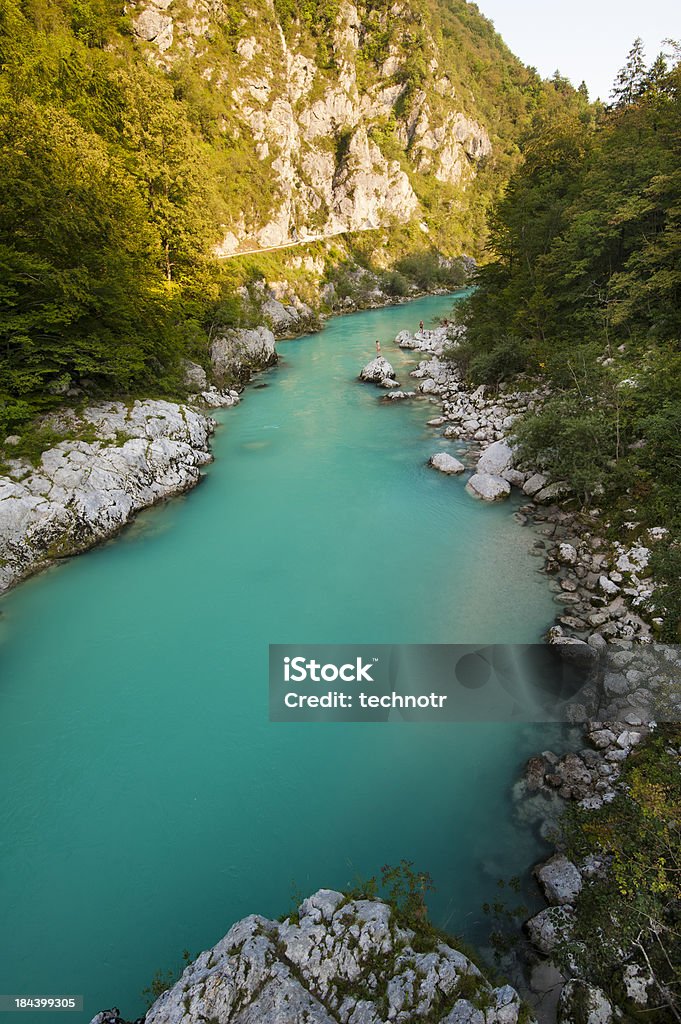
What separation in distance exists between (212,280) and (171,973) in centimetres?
2997

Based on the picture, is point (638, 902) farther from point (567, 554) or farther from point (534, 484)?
point (534, 484)

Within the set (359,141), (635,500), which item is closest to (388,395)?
(635,500)

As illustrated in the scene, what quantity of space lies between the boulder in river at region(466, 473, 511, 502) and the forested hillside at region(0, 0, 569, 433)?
1352 cm

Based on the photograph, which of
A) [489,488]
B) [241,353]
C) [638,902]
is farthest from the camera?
[241,353]

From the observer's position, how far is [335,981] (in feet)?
14.5

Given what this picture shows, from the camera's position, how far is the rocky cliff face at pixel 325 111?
171ft

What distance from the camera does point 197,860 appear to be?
275 inches

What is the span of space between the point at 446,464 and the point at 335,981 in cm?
1554

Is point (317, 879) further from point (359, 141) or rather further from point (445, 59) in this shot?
point (445, 59)

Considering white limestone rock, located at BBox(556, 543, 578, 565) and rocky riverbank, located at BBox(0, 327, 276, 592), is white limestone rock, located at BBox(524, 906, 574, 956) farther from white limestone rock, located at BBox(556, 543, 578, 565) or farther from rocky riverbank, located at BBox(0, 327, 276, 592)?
rocky riverbank, located at BBox(0, 327, 276, 592)

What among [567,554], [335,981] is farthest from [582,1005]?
[567,554]

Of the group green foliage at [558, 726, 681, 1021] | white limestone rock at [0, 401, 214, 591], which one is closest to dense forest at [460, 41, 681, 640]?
green foliage at [558, 726, 681, 1021]

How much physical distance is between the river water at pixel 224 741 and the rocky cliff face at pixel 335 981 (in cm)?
177

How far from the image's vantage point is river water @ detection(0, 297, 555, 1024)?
6.46 m
